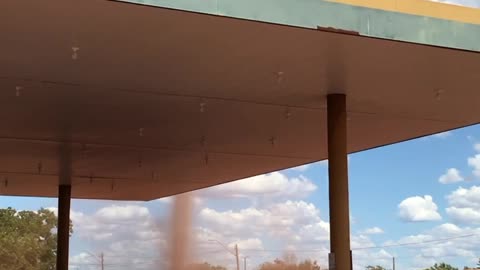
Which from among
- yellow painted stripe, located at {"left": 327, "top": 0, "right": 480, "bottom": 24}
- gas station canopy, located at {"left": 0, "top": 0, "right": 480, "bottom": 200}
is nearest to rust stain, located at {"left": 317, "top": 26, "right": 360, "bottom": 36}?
gas station canopy, located at {"left": 0, "top": 0, "right": 480, "bottom": 200}

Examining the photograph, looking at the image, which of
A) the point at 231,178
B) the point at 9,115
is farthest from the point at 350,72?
the point at 231,178

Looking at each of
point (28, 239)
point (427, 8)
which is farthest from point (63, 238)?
point (28, 239)

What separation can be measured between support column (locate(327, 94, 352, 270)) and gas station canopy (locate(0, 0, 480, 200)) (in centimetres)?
36

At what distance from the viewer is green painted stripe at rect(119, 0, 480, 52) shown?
25.3ft

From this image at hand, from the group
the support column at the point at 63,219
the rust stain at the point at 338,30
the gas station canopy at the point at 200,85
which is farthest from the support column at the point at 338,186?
the support column at the point at 63,219

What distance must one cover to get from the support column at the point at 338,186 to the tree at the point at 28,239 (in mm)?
29109

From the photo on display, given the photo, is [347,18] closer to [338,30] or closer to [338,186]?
[338,30]

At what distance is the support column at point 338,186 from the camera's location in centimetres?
1038

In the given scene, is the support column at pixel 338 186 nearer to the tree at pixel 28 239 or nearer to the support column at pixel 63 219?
the support column at pixel 63 219

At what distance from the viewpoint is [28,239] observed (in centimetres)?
3956

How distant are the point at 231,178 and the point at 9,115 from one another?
9449 millimetres

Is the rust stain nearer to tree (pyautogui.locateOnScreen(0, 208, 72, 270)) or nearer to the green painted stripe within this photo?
the green painted stripe

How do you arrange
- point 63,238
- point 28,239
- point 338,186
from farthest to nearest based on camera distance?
point 28,239, point 63,238, point 338,186

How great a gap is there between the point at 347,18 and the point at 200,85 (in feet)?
10.1
